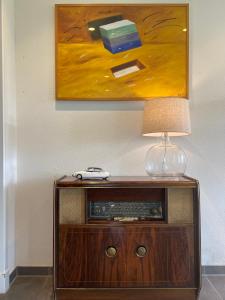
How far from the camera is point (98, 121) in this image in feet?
7.71

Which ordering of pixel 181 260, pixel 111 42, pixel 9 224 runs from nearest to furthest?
pixel 181 260
pixel 9 224
pixel 111 42

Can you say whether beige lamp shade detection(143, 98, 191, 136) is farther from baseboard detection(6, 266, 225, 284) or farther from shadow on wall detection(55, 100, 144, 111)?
baseboard detection(6, 266, 225, 284)

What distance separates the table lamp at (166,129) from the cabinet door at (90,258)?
0.60 meters

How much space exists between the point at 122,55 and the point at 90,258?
1.52m

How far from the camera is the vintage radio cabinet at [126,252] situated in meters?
1.86

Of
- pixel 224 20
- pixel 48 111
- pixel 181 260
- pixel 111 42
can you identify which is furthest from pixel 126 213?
pixel 224 20

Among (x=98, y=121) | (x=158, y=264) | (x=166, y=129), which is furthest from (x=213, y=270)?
(x=98, y=121)

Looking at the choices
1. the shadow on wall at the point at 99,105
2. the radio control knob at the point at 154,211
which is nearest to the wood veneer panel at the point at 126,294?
the radio control knob at the point at 154,211

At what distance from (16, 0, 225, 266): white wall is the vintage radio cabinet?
51 cm

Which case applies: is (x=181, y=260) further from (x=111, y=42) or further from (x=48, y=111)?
(x=111, y=42)

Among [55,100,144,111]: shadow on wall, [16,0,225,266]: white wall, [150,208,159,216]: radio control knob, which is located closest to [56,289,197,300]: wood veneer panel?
[150,208,159,216]: radio control knob

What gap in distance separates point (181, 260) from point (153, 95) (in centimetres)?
123

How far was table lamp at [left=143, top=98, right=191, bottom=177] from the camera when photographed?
1.99 m

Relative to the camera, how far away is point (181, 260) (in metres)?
1.86
